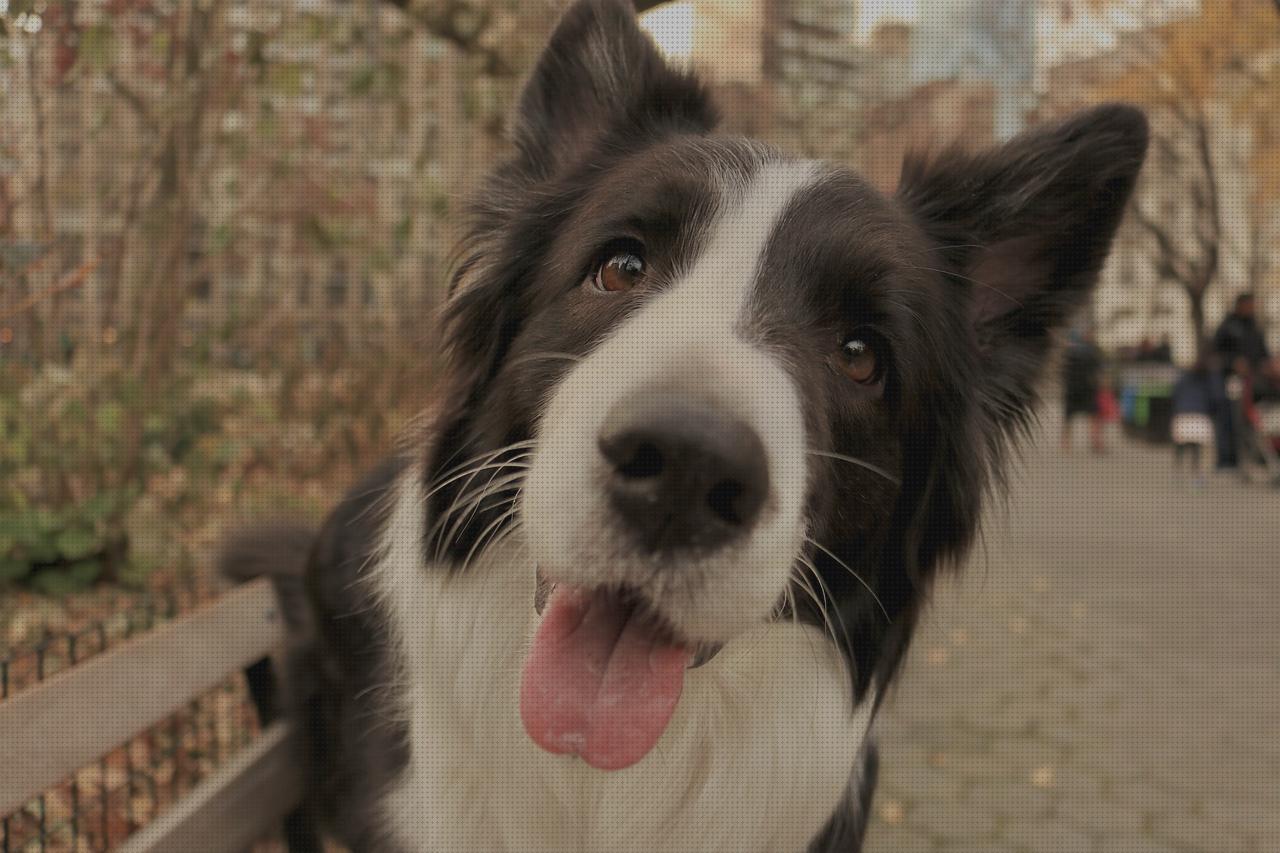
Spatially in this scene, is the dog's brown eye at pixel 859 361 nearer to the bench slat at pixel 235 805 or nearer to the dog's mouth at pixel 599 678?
the dog's mouth at pixel 599 678

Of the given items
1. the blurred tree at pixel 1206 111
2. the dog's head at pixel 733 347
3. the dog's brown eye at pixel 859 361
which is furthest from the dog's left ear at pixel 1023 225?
the blurred tree at pixel 1206 111

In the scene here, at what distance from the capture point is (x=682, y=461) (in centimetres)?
151

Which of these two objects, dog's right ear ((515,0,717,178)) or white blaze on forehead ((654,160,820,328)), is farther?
dog's right ear ((515,0,717,178))

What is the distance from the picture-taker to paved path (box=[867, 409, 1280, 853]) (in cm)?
409

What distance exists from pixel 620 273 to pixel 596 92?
69 centimetres

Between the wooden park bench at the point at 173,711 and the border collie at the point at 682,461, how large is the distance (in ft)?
1.52

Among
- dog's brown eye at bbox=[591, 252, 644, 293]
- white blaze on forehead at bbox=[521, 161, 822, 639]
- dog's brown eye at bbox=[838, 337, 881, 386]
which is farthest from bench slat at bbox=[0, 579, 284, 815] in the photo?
dog's brown eye at bbox=[838, 337, 881, 386]

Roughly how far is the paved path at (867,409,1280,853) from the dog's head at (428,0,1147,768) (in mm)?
415

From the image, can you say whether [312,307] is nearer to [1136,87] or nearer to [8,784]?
[8,784]

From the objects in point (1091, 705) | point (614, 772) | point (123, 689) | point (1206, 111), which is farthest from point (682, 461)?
point (1206, 111)

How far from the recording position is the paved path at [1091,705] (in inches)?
161

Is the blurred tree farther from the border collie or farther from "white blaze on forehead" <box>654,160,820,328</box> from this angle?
"white blaze on forehead" <box>654,160,820,328</box>

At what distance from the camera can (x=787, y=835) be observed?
91.2 inches

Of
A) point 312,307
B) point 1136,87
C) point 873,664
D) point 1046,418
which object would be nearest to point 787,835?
point 873,664
